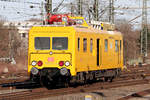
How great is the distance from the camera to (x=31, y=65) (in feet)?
54.5

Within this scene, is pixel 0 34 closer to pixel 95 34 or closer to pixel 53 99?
pixel 95 34

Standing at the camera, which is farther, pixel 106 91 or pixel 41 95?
pixel 106 91

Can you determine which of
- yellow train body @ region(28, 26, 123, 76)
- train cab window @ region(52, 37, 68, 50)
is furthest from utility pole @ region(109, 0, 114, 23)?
train cab window @ region(52, 37, 68, 50)

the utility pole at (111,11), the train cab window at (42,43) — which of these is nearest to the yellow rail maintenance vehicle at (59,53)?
the train cab window at (42,43)

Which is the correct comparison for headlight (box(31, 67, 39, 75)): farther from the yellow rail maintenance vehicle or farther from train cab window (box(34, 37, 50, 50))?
train cab window (box(34, 37, 50, 50))

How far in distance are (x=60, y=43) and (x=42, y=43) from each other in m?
0.80

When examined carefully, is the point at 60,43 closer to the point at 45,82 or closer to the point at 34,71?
the point at 34,71

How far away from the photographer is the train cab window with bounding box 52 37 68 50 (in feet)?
54.0

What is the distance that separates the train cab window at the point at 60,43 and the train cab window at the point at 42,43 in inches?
10.4

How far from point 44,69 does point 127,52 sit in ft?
126

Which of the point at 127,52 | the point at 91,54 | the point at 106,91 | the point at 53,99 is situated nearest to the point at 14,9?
the point at 91,54

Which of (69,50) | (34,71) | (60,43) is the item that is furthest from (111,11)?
(34,71)

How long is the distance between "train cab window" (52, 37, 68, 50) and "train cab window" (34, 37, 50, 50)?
0.87ft

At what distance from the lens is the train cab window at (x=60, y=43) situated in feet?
54.0
